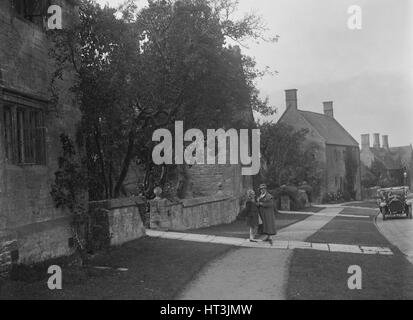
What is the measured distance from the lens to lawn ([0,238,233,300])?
307 inches

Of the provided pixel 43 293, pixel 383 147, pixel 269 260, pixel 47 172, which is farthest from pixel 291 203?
pixel 383 147

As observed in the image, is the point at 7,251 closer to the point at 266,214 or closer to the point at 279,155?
the point at 266,214

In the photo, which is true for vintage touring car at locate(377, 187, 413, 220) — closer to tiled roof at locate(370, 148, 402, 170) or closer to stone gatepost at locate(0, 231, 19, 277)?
stone gatepost at locate(0, 231, 19, 277)

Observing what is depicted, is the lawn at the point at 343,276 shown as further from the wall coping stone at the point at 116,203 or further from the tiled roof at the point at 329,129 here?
the tiled roof at the point at 329,129

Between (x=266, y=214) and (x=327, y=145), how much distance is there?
36.0 m

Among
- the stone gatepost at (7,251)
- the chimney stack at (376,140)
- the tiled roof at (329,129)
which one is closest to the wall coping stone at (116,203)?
the stone gatepost at (7,251)

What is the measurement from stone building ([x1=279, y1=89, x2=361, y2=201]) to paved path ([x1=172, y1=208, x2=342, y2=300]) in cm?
3440

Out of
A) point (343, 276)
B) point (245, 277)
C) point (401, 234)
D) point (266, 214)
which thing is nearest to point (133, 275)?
point (245, 277)

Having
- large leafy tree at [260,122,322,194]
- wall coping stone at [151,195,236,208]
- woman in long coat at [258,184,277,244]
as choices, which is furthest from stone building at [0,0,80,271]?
large leafy tree at [260,122,322,194]

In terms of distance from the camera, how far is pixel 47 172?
10.6 metres

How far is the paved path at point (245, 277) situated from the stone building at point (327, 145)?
34.4 m

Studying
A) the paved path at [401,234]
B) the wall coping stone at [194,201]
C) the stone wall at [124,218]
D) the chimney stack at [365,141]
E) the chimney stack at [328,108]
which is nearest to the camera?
the stone wall at [124,218]

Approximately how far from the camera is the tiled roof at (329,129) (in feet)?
167
